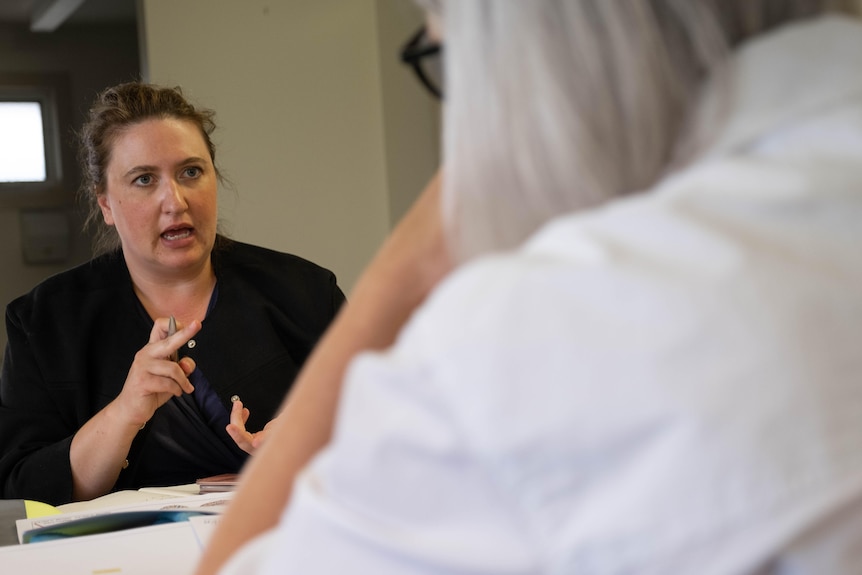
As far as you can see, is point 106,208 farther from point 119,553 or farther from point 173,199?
point 119,553

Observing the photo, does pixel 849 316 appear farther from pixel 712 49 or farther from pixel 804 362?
pixel 712 49

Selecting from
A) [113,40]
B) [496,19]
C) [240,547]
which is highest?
[113,40]

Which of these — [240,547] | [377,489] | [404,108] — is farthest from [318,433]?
[404,108]

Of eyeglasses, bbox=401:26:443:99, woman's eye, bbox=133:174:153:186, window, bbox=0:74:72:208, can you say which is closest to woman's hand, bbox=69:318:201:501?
woman's eye, bbox=133:174:153:186

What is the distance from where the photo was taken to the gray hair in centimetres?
51

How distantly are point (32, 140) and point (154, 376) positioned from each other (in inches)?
109

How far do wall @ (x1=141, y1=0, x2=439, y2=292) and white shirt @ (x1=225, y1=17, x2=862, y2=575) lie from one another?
3.63 metres

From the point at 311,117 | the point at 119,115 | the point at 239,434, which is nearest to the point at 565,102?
the point at 239,434

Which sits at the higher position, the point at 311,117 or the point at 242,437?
the point at 311,117

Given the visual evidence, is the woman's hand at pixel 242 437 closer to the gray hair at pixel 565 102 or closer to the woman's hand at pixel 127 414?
the woman's hand at pixel 127 414

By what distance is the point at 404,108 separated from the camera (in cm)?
423

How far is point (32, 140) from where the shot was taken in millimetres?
4141

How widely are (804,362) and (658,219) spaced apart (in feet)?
0.29

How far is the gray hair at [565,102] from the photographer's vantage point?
0.51 meters
